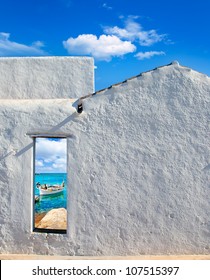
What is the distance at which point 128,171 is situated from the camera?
7762 mm

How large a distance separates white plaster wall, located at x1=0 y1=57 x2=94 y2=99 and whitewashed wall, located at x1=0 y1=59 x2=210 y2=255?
0.91 m

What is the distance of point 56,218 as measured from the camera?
16.1 metres

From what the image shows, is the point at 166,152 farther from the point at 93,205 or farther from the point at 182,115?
the point at 93,205

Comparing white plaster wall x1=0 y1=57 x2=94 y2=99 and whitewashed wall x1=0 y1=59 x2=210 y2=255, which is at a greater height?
white plaster wall x1=0 y1=57 x2=94 y2=99

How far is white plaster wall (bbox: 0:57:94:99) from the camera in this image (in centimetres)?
886

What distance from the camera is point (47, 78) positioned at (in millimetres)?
8984

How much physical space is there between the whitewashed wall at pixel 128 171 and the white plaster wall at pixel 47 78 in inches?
36.0

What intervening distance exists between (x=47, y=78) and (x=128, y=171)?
11.0 feet

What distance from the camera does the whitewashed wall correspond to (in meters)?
7.61

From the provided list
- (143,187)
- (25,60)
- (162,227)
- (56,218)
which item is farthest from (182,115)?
(56,218)

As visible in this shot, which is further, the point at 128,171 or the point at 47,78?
the point at 47,78

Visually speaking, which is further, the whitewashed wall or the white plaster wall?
the white plaster wall

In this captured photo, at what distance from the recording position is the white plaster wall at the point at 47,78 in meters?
8.86

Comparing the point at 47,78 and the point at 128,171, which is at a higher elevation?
the point at 47,78
